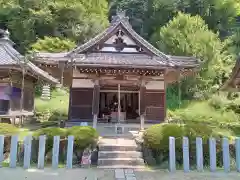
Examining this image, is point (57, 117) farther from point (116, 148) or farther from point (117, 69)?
point (116, 148)

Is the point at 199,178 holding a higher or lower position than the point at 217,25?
lower

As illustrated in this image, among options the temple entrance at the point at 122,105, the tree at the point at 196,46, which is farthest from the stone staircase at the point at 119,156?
the tree at the point at 196,46

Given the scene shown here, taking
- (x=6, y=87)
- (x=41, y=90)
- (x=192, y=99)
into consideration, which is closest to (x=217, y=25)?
(x=192, y=99)

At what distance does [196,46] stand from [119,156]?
1975 cm

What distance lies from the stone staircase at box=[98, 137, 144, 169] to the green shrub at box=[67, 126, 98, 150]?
0.44 metres

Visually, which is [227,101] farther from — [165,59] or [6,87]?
[6,87]

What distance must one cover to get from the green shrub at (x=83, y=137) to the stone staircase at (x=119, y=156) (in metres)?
0.44

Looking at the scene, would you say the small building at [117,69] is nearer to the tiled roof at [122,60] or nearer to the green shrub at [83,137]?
the tiled roof at [122,60]

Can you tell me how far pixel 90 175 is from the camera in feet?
21.3

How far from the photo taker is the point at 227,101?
2206 centimetres

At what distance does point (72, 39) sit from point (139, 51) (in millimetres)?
18213

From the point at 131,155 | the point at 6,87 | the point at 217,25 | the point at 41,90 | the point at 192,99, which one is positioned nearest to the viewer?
the point at 131,155

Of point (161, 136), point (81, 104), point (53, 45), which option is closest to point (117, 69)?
point (81, 104)

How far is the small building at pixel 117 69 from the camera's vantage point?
11445 millimetres
